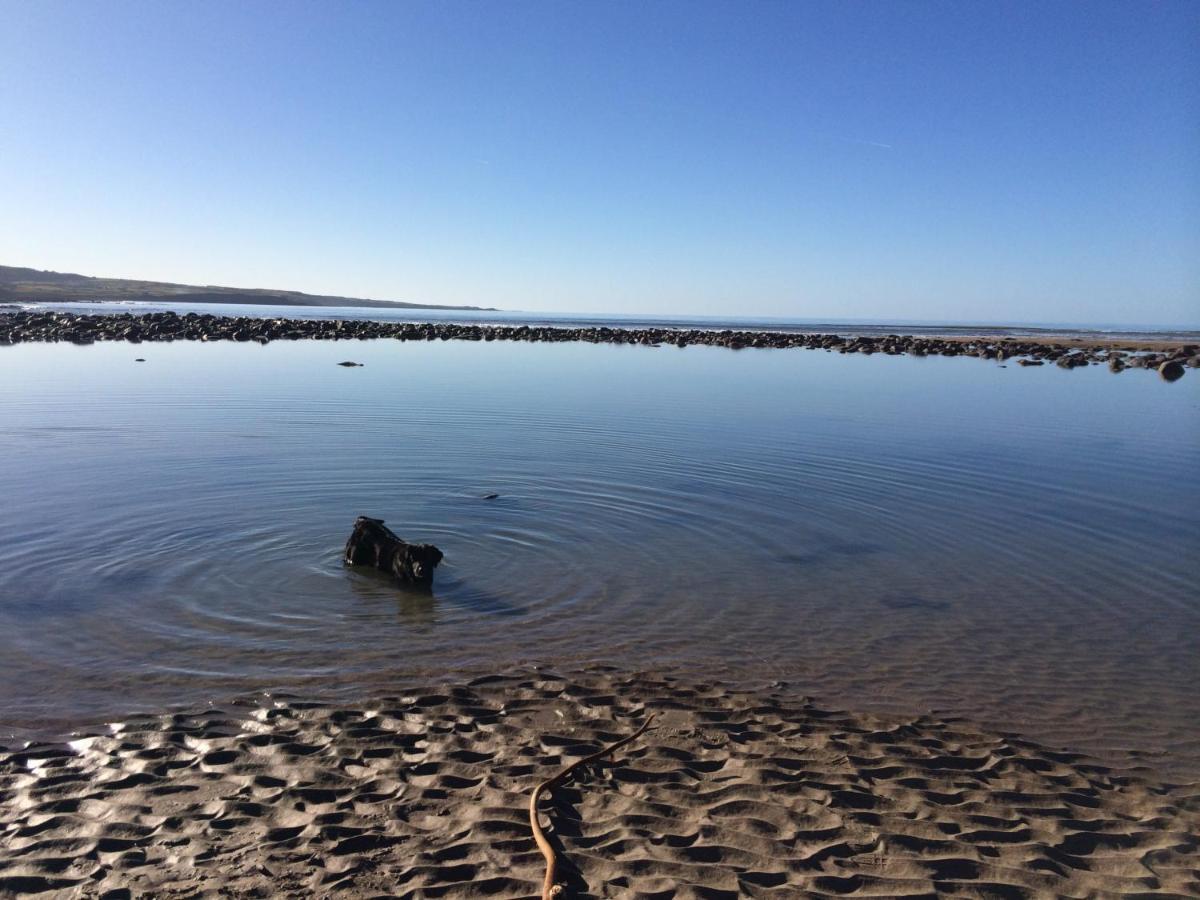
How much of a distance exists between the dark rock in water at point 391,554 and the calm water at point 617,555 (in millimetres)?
362

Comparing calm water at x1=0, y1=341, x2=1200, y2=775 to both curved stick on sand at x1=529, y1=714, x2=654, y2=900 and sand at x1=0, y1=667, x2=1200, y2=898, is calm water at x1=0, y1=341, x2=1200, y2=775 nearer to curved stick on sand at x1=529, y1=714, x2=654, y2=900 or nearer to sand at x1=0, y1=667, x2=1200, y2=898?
sand at x1=0, y1=667, x2=1200, y2=898

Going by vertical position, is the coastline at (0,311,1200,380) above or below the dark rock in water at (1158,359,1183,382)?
above

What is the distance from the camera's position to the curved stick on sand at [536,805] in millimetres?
4738

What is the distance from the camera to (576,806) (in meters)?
5.72

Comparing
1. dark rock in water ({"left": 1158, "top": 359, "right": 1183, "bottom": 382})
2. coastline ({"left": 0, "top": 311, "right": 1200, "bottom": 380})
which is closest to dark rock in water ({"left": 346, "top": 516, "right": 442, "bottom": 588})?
dark rock in water ({"left": 1158, "top": 359, "right": 1183, "bottom": 382})

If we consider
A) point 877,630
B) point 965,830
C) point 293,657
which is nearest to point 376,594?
point 293,657

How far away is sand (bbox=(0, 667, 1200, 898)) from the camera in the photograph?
16.1ft

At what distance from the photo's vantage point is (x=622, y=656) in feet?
27.5

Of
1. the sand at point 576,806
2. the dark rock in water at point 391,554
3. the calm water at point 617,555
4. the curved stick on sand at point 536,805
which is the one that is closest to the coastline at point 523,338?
the calm water at point 617,555

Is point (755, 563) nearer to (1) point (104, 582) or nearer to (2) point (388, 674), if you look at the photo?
(2) point (388, 674)

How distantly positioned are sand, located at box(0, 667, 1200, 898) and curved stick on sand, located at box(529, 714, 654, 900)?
3.3 inches

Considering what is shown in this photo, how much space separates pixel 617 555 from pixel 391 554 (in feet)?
10.6

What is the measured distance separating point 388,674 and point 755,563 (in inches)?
224

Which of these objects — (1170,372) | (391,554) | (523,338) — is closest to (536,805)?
(391,554)
